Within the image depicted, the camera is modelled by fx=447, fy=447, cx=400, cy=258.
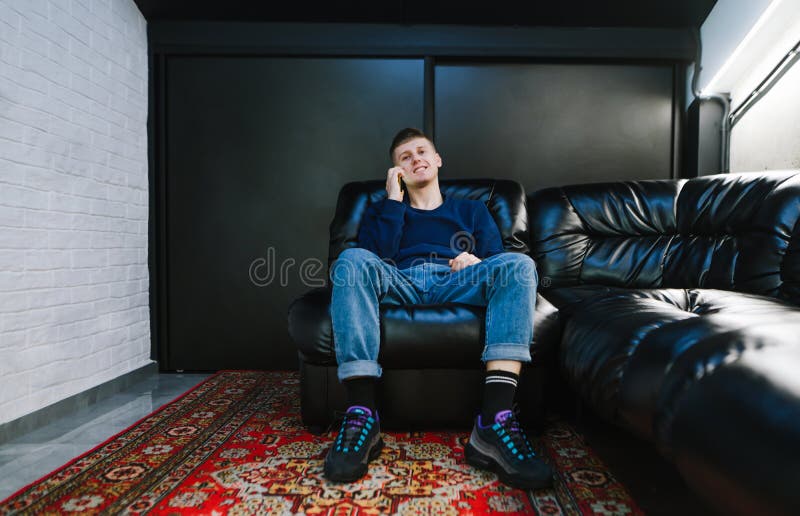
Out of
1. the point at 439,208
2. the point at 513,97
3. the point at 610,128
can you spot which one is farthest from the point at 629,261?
the point at 513,97

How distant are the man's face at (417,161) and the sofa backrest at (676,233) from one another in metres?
0.58

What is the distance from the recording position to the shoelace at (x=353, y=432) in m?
1.24

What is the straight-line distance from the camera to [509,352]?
1.31m

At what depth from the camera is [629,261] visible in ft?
6.35

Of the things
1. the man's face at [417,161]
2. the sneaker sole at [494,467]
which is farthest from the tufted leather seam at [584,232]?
the sneaker sole at [494,467]

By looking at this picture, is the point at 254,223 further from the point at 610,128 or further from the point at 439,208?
the point at 610,128

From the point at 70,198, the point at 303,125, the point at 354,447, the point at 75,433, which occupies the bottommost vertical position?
the point at 75,433

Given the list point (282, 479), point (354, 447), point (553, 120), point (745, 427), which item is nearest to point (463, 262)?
point (354, 447)

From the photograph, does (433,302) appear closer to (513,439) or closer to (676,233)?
(513,439)

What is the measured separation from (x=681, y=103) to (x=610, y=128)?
1.41 ft

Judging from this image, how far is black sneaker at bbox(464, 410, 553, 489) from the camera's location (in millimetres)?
1145

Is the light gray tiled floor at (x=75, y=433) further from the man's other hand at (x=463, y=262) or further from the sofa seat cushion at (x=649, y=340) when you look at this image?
the sofa seat cushion at (x=649, y=340)

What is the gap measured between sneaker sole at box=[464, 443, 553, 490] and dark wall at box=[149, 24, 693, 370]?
4.88 feet

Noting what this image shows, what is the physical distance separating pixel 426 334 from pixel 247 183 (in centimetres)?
160
